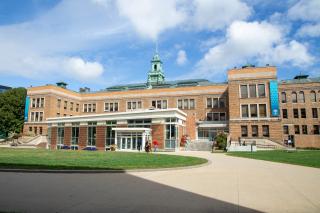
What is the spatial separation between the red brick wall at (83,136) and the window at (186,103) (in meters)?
21.5

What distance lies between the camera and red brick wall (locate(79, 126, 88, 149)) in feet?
146

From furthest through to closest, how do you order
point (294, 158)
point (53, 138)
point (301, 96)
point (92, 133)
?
point (301, 96) → point (53, 138) → point (92, 133) → point (294, 158)

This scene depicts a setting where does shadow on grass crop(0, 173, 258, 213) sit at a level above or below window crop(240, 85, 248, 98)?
below

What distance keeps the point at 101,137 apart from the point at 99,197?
36611 mm

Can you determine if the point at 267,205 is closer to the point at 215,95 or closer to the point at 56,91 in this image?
the point at 215,95

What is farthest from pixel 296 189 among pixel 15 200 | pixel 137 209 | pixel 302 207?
pixel 15 200

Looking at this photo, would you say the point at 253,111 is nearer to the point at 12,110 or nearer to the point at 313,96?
the point at 313,96

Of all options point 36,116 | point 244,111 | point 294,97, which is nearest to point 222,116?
point 244,111

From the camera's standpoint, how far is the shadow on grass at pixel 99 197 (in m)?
6.25

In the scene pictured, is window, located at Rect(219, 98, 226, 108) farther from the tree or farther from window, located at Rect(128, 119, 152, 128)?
the tree

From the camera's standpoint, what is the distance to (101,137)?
4294cm

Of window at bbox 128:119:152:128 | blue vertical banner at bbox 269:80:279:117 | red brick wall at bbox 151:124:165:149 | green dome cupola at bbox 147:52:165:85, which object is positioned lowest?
red brick wall at bbox 151:124:165:149

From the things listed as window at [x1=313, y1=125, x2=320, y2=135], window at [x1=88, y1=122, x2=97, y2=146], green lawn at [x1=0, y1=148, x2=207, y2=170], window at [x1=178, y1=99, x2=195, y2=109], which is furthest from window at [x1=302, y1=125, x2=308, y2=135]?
window at [x1=88, y1=122, x2=97, y2=146]

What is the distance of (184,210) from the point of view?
20.1 ft
